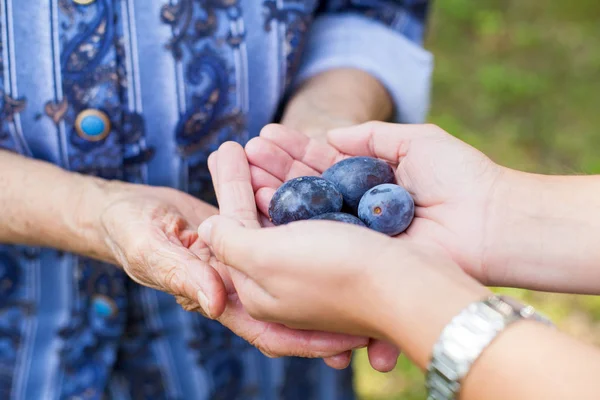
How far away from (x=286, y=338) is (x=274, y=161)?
45 centimetres

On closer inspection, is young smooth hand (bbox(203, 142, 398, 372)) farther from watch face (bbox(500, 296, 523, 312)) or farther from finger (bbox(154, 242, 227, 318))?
watch face (bbox(500, 296, 523, 312))

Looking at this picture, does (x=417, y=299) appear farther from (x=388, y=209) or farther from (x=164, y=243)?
(x=164, y=243)

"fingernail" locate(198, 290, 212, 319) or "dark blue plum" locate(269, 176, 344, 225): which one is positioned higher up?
"dark blue plum" locate(269, 176, 344, 225)

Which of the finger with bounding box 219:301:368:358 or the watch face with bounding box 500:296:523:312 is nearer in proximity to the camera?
the watch face with bounding box 500:296:523:312

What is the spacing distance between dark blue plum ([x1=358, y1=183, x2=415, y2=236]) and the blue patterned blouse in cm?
42

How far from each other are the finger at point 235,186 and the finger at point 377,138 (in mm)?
256

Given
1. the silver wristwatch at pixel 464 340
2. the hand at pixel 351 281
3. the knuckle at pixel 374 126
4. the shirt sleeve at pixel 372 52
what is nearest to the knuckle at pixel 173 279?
the hand at pixel 351 281

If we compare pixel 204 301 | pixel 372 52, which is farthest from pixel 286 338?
pixel 372 52

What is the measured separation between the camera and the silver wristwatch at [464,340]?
3.02ft

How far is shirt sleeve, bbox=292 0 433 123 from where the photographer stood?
1.81 m

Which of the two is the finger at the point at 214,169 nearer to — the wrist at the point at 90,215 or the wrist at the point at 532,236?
the wrist at the point at 90,215

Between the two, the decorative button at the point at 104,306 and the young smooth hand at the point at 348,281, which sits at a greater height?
the young smooth hand at the point at 348,281

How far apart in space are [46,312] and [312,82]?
0.92 metres

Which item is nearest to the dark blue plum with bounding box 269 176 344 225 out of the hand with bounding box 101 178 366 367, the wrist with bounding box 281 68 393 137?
the hand with bounding box 101 178 366 367
